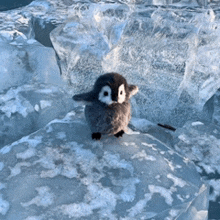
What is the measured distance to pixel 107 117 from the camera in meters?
1.47

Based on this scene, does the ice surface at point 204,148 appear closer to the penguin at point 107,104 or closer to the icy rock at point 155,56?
the icy rock at point 155,56

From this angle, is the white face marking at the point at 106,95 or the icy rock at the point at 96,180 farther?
the white face marking at the point at 106,95

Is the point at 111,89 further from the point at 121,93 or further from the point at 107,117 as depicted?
the point at 107,117

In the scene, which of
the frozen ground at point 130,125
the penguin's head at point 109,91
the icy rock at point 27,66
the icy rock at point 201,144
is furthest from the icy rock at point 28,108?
the icy rock at point 201,144

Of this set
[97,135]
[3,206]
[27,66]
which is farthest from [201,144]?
[27,66]

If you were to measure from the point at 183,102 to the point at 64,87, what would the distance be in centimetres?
111

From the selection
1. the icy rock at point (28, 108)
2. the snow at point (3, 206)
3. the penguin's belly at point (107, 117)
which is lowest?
the snow at point (3, 206)

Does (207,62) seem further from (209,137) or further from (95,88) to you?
(95,88)

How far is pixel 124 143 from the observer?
1.59 meters

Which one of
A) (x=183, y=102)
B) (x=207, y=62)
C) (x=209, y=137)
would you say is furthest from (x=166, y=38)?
(x=209, y=137)

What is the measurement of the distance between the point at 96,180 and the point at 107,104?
1.38 feet

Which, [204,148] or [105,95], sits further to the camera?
[204,148]

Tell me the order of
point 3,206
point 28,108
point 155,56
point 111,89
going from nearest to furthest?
point 3,206
point 111,89
point 28,108
point 155,56

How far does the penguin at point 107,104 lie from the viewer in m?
1.38
